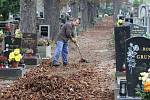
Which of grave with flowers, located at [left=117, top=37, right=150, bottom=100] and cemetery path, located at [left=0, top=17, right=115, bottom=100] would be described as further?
cemetery path, located at [left=0, top=17, right=115, bottom=100]

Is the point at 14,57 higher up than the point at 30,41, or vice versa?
the point at 30,41

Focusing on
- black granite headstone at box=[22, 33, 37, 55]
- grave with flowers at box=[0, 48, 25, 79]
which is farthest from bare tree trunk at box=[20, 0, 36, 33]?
grave with flowers at box=[0, 48, 25, 79]

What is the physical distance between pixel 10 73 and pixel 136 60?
213 inches

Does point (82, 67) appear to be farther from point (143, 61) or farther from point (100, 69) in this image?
point (143, 61)

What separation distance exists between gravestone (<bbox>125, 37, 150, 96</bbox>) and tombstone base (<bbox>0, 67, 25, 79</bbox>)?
16.5ft

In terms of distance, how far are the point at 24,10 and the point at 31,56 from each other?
2768 mm

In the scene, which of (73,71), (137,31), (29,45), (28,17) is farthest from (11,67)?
(28,17)

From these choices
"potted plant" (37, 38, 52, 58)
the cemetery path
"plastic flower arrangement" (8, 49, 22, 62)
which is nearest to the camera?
the cemetery path

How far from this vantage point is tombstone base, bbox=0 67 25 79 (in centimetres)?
1442

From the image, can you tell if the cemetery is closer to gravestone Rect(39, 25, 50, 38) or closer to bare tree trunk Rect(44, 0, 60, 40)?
gravestone Rect(39, 25, 50, 38)

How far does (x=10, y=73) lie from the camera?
14.5 m

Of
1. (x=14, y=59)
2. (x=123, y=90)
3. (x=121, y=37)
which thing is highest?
(x=121, y=37)

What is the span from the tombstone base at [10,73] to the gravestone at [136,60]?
503cm

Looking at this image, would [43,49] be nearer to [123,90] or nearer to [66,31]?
[66,31]
